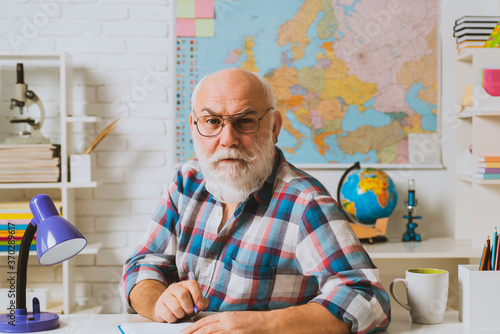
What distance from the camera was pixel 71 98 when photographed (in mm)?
2871

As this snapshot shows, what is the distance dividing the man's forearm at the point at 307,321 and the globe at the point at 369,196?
4.97ft

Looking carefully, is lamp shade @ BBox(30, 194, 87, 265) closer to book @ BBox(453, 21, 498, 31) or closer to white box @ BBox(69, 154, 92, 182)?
white box @ BBox(69, 154, 92, 182)

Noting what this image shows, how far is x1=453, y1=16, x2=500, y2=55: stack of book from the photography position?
257 cm

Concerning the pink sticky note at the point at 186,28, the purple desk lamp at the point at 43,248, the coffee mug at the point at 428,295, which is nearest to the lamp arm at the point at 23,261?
the purple desk lamp at the point at 43,248

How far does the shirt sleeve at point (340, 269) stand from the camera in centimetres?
114

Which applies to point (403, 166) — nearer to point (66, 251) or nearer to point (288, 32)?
point (288, 32)

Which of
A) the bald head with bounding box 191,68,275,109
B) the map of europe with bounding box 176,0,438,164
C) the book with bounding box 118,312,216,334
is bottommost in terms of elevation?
the book with bounding box 118,312,216,334

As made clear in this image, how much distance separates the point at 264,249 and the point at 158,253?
310 mm

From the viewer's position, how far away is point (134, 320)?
4.15 ft

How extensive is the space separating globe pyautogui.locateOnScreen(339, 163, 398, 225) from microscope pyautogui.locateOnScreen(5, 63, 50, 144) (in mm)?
1481

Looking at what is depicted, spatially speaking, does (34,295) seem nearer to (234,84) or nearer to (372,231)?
(372,231)

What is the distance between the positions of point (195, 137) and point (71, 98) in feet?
5.10

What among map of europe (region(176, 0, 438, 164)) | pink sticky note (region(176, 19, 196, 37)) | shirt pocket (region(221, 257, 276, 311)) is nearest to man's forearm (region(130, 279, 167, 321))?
shirt pocket (region(221, 257, 276, 311))

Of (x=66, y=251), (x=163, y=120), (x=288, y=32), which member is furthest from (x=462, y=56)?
(x=66, y=251)
